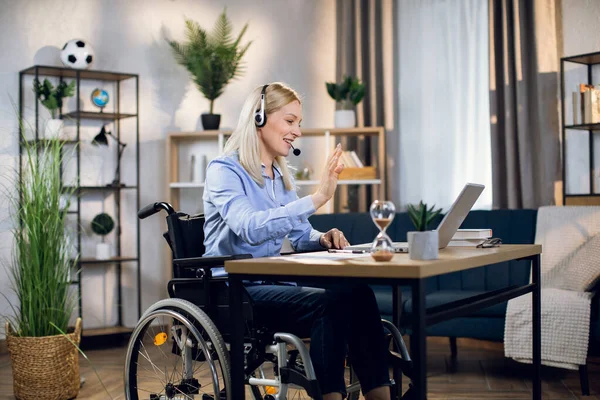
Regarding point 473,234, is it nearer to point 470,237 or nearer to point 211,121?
point 470,237

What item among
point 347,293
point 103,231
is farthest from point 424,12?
point 347,293

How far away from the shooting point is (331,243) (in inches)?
96.5

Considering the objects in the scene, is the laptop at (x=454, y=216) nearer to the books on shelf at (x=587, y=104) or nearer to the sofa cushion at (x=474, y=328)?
the sofa cushion at (x=474, y=328)

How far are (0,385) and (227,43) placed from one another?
2724 mm

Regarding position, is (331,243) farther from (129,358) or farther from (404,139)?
(404,139)

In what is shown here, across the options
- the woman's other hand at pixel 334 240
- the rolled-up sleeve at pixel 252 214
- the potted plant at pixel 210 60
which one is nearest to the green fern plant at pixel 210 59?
the potted plant at pixel 210 60

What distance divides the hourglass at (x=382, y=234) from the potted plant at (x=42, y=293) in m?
1.91

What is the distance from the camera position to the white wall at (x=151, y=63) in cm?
484

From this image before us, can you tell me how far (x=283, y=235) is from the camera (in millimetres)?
2174

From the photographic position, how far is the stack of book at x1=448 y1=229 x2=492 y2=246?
2.35 meters

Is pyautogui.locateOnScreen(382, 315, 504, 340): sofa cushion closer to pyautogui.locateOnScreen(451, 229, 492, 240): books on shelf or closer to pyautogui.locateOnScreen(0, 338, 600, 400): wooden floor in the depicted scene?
pyautogui.locateOnScreen(0, 338, 600, 400): wooden floor

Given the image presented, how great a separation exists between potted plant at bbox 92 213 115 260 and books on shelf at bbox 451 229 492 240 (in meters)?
3.02

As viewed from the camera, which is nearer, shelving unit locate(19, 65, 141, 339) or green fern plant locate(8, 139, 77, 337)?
green fern plant locate(8, 139, 77, 337)

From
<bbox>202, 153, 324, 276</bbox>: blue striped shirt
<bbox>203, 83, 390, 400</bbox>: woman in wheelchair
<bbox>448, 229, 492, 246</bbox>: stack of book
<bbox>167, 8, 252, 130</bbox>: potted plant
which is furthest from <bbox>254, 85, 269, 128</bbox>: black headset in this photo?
<bbox>167, 8, 252, 130</bbox>: potted plant
